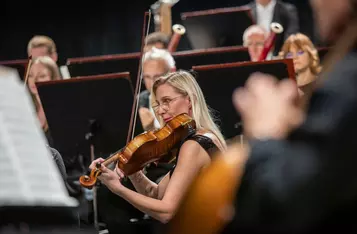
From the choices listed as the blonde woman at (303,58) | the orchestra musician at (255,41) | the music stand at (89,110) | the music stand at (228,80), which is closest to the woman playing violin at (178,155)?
the music stand at (228,80)

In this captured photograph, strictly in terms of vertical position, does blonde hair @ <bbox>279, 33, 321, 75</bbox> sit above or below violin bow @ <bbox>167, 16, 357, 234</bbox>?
below

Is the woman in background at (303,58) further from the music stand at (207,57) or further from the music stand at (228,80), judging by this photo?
the music stand at (228,80)

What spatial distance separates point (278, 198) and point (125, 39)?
19.0ft

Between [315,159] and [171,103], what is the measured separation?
69.9 inches

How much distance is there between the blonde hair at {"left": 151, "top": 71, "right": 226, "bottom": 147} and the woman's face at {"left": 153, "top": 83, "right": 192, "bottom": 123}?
0.06 feet

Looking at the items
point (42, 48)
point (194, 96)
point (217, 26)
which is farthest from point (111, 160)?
point (217, 26)

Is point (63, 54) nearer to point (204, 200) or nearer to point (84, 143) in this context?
point (84, 143)

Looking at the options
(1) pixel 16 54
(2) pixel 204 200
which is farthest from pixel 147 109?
(1) pixel 16 54

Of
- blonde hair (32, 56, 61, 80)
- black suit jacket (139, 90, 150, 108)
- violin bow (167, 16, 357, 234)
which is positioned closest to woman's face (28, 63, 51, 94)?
blonde hair (32, 56, 61, 80)

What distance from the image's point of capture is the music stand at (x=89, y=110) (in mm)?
3301

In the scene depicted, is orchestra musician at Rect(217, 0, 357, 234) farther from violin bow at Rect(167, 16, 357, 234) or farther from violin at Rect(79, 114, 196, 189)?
violin at Rect(79, 114, 196, 189)

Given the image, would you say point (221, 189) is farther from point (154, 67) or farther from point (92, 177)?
point (154, 67)

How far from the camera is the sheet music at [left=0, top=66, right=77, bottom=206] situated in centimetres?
81

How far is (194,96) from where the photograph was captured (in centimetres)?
250
